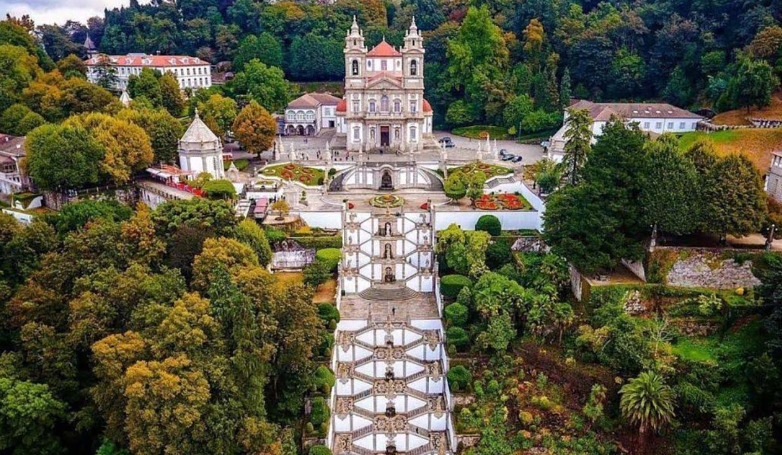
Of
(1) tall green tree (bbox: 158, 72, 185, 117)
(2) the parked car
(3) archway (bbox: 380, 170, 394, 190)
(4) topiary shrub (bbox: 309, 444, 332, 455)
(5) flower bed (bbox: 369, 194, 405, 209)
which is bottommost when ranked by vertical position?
(4) topiary shrub (bbox: 309, 444, 332, 455)

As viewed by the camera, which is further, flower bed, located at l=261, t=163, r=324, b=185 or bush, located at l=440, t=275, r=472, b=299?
flower bed, located at l=261, t=163, r=324, b=185

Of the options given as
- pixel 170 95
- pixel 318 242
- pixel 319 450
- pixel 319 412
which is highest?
pixel 170 95

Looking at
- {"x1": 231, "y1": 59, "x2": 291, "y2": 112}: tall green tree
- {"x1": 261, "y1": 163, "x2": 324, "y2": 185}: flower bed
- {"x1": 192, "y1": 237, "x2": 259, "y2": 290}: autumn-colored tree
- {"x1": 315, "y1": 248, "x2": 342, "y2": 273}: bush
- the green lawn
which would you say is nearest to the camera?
{"x1": 192, "y1": 237, "x2": 259, "y2": 290}: autumn-colored tree

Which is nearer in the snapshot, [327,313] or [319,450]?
[319,450]

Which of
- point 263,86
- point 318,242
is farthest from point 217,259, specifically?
point 263,86

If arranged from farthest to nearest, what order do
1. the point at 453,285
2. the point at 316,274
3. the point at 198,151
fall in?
1. the point at 198,151
2. the point at 316,274
3. the point at 453,285

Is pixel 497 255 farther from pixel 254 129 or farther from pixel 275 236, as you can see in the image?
pixel 254 129

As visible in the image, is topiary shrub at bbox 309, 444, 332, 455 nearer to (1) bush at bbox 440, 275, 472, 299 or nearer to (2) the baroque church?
(1) bush at bbox 440, 275, 472, 299

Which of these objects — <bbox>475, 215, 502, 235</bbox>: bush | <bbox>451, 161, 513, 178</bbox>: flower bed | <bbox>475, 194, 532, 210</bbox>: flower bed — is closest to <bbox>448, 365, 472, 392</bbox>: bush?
<bbox>475, 215, 502, 235</bbox>: bush
